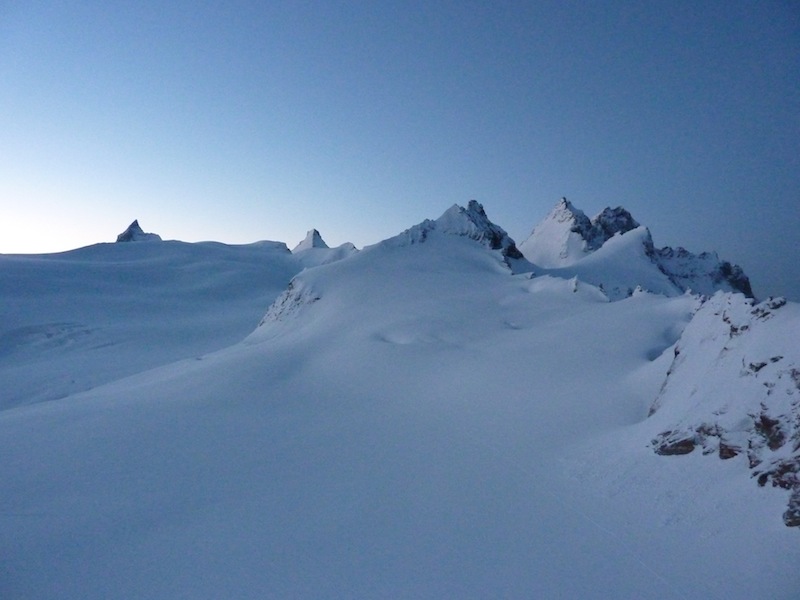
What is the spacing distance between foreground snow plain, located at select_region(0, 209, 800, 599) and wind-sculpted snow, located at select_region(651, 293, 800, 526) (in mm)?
213

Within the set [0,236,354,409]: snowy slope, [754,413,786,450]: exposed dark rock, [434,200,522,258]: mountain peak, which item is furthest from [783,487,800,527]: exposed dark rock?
[434,200,522,258]: mountain peak

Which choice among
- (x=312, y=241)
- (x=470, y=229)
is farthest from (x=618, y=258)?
(x=312, y=241)

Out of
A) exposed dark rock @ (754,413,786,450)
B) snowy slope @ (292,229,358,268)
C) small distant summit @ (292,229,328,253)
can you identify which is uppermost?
small distant summit @ (292,229,328,253)

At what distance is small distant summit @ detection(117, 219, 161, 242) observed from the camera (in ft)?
224

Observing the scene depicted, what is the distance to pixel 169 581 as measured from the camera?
502 cm

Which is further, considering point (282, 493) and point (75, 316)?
point (75, 316)

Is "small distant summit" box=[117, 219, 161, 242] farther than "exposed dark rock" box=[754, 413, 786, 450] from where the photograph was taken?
Yes

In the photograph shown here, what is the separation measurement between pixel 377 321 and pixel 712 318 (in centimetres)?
1067

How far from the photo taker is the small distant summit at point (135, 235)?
68.3 metres

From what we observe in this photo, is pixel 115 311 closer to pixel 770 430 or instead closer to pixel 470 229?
pixel 470 229

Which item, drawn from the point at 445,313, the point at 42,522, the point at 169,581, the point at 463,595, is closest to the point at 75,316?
the point at 445,313

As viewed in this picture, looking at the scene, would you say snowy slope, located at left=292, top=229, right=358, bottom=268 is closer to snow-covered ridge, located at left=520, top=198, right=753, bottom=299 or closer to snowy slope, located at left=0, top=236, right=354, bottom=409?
snowy slope, located at left=0, top=236, right=354, bottom=409

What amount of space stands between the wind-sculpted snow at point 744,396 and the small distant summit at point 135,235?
72391 mm

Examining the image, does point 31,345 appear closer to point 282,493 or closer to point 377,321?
point 377,321
